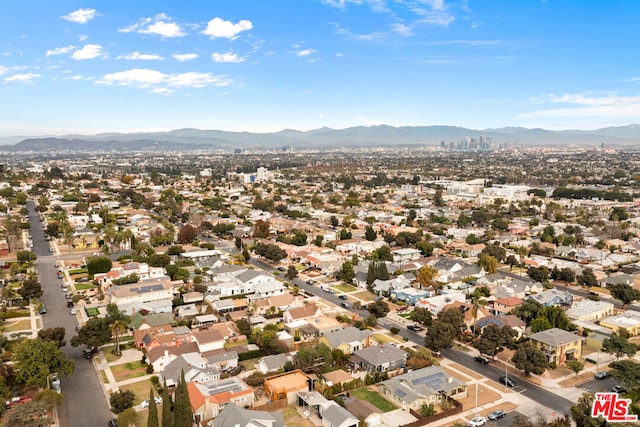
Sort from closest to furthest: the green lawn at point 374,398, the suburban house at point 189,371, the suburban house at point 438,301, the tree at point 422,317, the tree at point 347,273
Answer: the green lawn at point 374,398
the suburban house at point 189,371
the tree at point 422,317
the suburban house at point 438,301
the tree at point 347,273

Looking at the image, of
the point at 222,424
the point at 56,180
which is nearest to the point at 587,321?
the point at 222,424

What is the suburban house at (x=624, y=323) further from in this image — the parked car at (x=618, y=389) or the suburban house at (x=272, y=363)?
the suburban house at (x=272, y=363)

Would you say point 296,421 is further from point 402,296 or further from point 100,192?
point 100,192

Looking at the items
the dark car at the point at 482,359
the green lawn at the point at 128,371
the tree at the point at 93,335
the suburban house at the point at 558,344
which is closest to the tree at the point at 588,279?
the suburban house at the point at 558,344

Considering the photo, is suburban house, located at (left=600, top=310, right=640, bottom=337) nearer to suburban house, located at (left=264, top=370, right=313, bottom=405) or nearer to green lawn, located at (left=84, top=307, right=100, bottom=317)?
suburban house, located at (left=264, top=370, right=313, bottom=405)

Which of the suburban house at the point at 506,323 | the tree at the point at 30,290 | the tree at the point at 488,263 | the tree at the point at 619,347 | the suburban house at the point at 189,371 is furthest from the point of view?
the tree at the point at 488,263

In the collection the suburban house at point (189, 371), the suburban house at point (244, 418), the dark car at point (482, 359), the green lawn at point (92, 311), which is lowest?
the dark car at point (482, 359)
